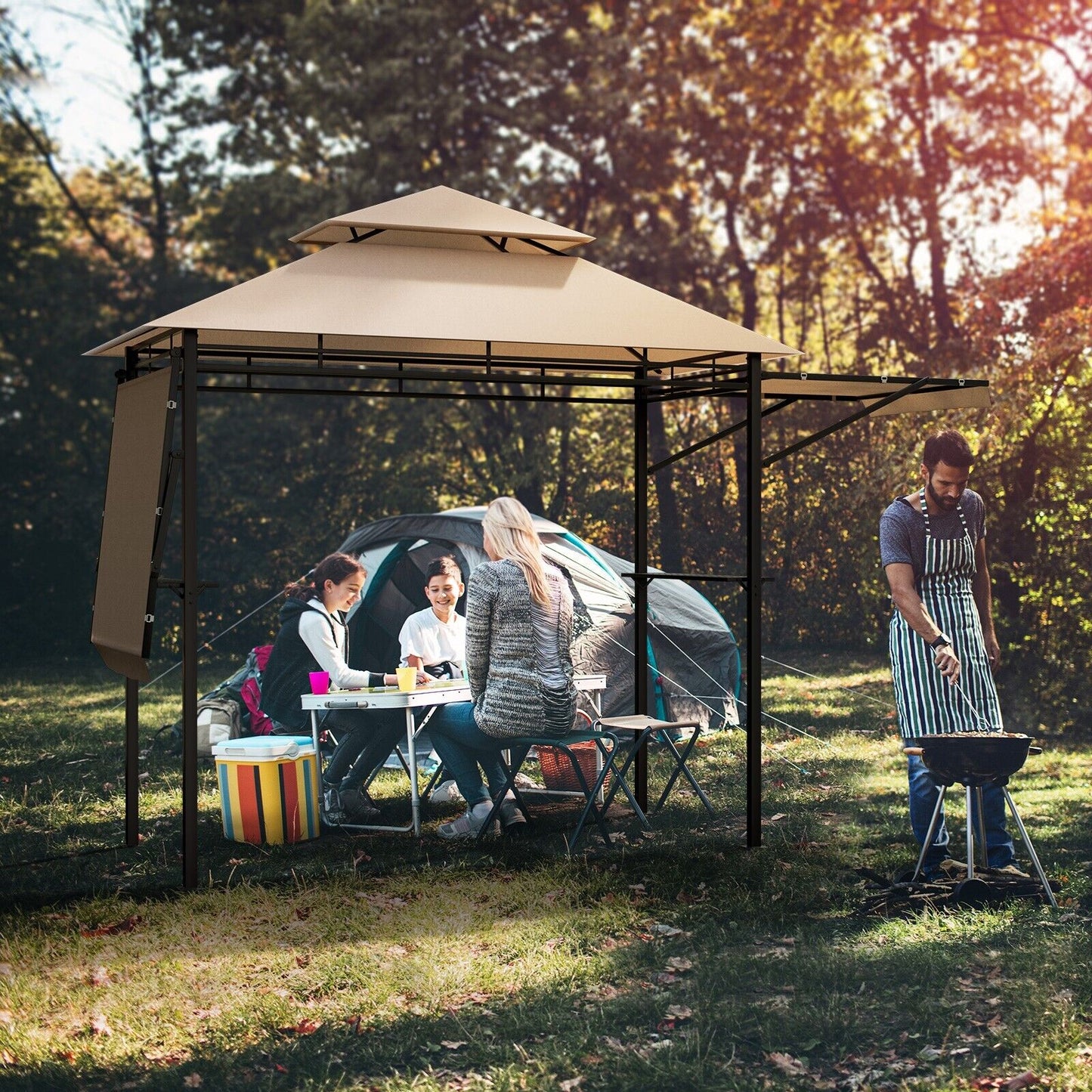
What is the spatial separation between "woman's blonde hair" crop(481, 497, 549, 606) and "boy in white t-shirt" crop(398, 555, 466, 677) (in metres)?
1.75

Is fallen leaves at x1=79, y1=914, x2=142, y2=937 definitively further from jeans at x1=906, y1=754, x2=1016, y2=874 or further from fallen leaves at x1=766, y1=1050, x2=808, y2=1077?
jeans at x1=906, y1=754, x2=1016, y2=874

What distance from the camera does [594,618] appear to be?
8867 mm

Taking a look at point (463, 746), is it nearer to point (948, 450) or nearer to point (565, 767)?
point (565, 767)

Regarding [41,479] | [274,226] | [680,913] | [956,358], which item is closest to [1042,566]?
[956,358]

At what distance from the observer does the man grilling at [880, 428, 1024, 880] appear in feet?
19.6

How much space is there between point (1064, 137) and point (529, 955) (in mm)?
12093

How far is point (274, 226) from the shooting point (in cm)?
1602

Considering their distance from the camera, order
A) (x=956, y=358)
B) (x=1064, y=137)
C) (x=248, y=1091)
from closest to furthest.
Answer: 1. (x=248, y=1091)
2. (x=956, y=358)
3. (x=1064, y=137)

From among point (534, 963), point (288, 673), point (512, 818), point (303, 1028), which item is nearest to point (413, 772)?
point (512, 818)

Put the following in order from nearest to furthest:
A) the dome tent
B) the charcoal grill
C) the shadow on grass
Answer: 1. the shadow on grass
2. the charcoal grill
3. the dome tent

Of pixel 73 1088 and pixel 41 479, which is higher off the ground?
pixel 41 479

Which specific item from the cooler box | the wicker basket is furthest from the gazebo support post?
the wicker basket

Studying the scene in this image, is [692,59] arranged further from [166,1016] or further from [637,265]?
[166,1016]

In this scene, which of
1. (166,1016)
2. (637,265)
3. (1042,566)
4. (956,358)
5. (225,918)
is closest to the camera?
(166,1016)
